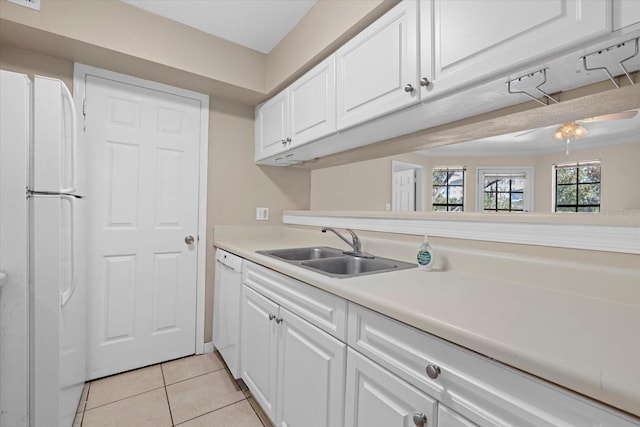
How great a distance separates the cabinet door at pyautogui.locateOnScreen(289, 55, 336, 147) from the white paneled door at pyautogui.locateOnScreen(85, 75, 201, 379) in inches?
34.3

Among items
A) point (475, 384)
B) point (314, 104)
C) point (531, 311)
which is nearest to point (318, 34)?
point (314, 104)

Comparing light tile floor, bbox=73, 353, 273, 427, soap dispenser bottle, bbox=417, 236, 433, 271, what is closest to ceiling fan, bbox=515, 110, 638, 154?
soap dispenser bottle, bbox=417, 236, 433, 271

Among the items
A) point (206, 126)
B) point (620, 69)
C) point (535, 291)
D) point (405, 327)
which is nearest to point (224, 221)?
point (206, 126)

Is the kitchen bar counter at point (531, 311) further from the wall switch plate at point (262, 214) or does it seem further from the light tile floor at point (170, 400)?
the wall switch plate at point (262, 214)

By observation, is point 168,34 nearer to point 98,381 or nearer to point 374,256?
point 374,256

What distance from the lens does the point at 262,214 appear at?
2.60m

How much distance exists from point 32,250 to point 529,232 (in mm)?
1899

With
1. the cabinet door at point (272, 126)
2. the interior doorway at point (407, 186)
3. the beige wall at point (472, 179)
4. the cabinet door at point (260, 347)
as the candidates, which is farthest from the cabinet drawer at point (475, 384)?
the cabinet door at point (272, 126)

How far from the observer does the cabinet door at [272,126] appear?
6.89ft

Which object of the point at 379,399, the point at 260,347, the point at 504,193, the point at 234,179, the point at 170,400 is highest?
the point at 234,179

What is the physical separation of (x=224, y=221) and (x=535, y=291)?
210cm

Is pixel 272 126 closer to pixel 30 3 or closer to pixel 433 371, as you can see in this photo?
pixel 30 3

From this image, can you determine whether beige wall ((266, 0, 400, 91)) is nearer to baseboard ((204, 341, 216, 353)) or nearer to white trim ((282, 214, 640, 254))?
white trim ((282, 214, 640, 254))

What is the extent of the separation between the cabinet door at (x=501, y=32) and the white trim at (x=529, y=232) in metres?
0.54
